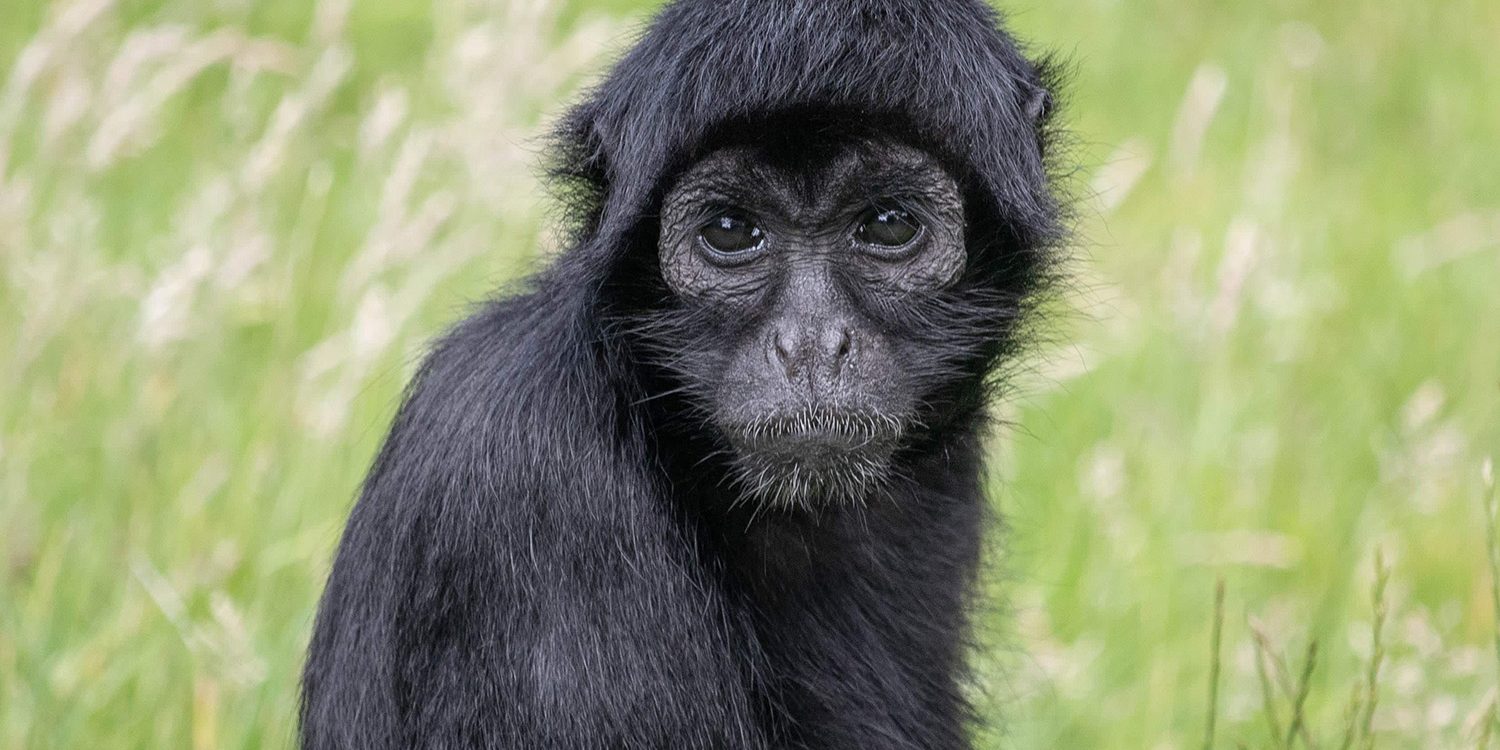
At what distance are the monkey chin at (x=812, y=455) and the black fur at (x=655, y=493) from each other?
0.59 feet

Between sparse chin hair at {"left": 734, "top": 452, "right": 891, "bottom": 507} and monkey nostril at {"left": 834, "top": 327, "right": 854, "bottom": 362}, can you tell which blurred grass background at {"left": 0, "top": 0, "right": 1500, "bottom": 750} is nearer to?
sparse chin hair at {"left": 734, "top": 452, "right": 891, "bottom": 507}

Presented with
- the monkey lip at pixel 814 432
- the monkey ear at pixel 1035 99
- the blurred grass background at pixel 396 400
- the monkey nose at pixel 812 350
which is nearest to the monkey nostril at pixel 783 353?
the monkey nose at pixel 812 350

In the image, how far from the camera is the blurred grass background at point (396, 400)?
626 cm

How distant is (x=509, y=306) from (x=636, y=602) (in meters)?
1.15

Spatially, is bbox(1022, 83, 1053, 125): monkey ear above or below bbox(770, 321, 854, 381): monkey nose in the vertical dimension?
above

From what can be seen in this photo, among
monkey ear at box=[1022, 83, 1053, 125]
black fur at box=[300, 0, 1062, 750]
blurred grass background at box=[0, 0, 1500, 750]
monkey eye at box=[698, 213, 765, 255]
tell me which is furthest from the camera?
blurred grass background at box=[0, 0, 1500, 750]

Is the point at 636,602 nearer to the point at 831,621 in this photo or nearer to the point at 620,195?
the point at 831,621

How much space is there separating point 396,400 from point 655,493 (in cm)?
268

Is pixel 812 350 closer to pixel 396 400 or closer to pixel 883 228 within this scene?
pixel 883 228

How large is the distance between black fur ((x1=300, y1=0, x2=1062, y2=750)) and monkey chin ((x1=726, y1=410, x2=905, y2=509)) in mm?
179

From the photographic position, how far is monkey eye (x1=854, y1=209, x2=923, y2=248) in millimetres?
4660

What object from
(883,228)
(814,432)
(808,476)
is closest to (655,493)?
(808,476)

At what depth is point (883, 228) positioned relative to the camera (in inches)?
184

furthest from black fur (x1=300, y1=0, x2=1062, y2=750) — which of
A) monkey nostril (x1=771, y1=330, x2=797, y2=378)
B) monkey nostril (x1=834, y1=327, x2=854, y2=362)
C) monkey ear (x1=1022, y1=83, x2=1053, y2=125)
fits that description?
monkey nostril (x1=771, y1=330, x2=797, y2=378)
